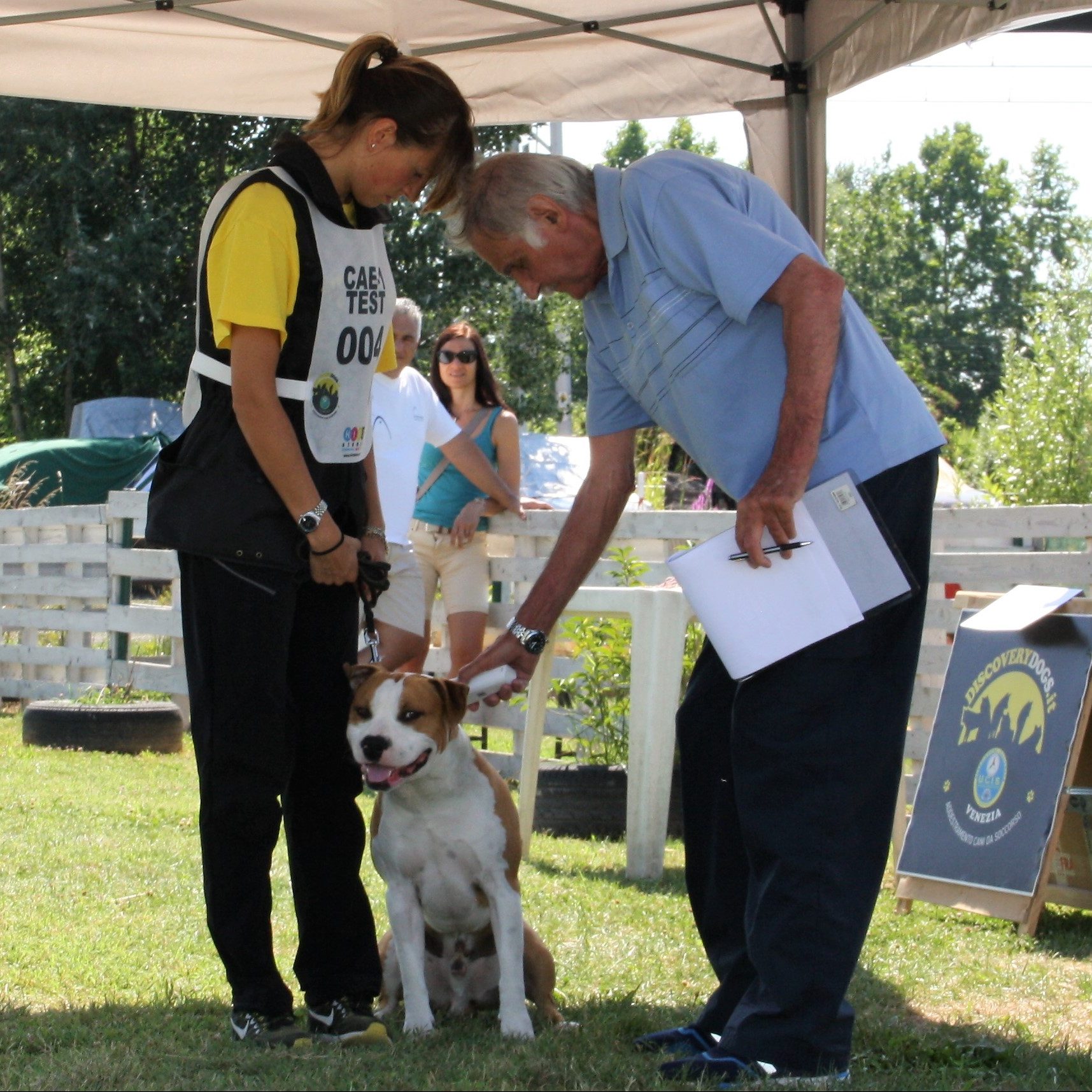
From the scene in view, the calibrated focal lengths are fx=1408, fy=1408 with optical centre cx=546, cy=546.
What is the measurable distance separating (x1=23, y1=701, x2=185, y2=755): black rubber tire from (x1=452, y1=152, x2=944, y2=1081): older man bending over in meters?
6.13

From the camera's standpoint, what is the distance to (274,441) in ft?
9.25

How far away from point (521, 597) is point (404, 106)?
187 inches

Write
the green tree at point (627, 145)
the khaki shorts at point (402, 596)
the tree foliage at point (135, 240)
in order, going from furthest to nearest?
the green tree at point (627, 145) < the tree foliage at point (135, 240) < the khaki shorts at point (402, 596)

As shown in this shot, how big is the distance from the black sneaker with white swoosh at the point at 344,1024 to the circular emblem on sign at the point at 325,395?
134cm

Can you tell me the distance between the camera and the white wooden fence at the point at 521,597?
5.43m

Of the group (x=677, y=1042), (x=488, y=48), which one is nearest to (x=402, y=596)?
(x=488, y=48)

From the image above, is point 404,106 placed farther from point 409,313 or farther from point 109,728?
point 109,728

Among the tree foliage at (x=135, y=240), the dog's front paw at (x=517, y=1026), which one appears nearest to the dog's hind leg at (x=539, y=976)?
the dog's front paw at (x=517, y=1026)

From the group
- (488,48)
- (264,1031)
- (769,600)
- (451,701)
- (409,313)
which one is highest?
(488,48)

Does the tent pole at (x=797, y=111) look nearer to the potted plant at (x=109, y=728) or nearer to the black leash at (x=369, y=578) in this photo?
the black leash at (x=369, y=578)

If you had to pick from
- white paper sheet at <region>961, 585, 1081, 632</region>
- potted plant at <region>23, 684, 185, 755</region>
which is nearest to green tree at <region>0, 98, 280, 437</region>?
potted plant at <region>23, 684, 185, 755</region>

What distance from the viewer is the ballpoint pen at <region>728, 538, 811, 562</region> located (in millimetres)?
2688

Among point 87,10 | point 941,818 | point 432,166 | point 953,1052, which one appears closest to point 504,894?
point 953,1052

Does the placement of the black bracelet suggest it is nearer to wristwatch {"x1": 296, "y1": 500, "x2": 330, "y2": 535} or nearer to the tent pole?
wristwatch {"x1": 296, "y1": 500, "x2": 330, "y2": 535}
